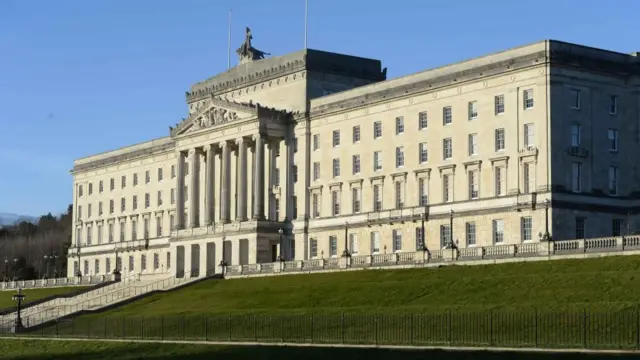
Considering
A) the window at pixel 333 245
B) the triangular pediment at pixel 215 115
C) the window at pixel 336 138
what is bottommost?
the window at pixel 333 245

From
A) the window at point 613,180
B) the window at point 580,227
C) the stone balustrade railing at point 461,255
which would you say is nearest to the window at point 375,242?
the stone balustrade railing at point 461,255

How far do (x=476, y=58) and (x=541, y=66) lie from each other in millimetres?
7522

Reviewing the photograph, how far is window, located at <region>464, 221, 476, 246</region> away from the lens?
106m

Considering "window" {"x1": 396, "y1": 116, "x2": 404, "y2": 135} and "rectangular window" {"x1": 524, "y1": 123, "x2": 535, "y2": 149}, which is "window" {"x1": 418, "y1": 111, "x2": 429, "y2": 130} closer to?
"window" {"x1": 396, "y1": 116, "x2": 404, "y2": 135}

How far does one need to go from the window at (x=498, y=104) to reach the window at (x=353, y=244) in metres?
20.4

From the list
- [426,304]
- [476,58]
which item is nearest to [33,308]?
[476,58]

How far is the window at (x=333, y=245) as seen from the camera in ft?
398

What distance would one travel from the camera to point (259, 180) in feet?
418

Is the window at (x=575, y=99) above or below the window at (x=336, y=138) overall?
above

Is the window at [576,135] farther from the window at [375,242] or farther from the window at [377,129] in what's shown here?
the window at [375,242]

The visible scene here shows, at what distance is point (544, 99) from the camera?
10062cm

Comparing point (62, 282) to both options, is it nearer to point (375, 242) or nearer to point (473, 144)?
point (375, 242)

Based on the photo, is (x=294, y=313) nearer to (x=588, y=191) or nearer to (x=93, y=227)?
(x=588, y=191)

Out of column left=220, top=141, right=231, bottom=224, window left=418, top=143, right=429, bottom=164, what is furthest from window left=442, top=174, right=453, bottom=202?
column left=220, top=141, right=231, bottom=224
